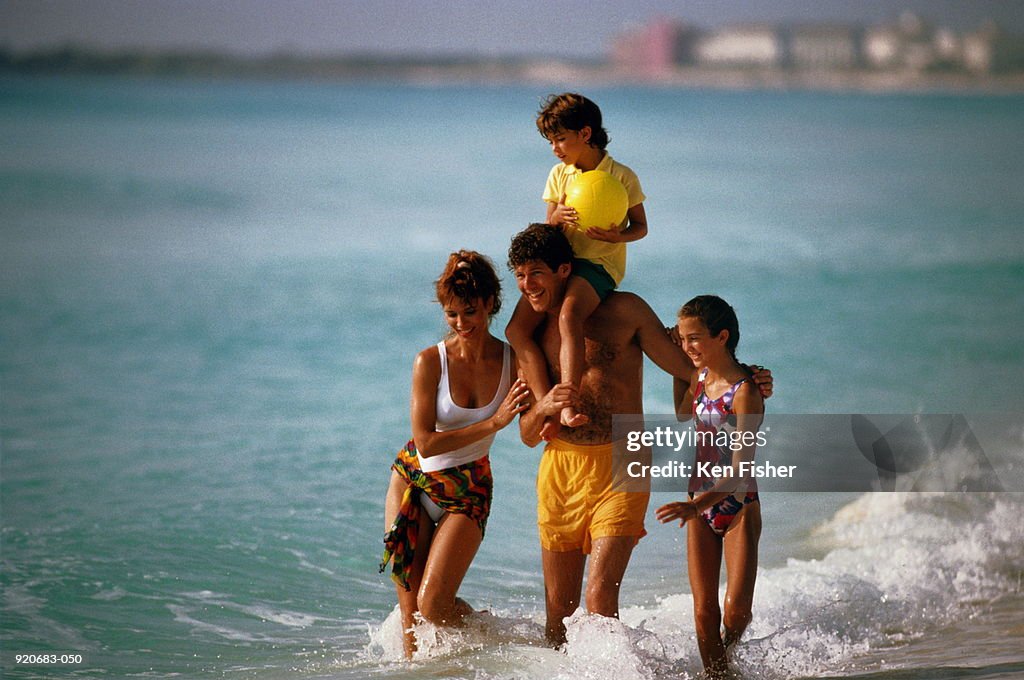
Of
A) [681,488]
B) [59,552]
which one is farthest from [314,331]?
[681,488]

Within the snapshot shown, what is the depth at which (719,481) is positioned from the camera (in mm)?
4297

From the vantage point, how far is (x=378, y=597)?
243 inches

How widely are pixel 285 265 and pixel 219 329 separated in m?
5.52

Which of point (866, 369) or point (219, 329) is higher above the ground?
point (219, 329)

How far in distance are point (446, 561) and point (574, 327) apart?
99 cm

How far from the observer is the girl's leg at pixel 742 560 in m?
4.37

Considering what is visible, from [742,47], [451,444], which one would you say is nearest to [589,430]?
[451,444]

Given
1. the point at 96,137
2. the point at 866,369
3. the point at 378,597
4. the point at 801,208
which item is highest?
the point at 96,137

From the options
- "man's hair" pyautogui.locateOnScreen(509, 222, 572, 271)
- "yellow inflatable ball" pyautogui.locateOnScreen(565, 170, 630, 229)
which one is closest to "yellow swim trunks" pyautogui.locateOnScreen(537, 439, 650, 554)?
"man's hair" pyautogui.locateOnScreen(509, 222, 572, 271)

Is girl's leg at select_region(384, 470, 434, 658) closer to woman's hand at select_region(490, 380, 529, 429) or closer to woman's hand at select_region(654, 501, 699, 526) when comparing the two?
woman's hand at select_region(490, 380, 529, 429)

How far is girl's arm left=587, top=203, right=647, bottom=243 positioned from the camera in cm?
450

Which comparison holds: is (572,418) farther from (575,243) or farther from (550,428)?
(575,243)

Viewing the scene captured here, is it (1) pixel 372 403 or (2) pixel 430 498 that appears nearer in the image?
(2) pixel 430 498

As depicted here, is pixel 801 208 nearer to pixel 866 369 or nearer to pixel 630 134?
pixel 866 369
